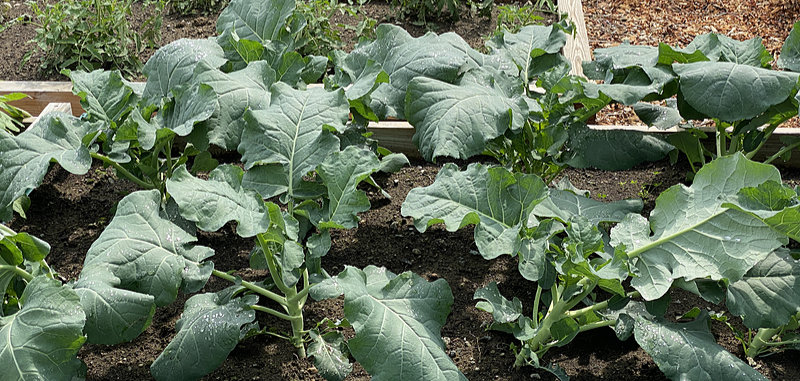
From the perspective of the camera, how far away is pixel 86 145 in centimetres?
294

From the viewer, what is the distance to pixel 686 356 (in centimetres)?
252

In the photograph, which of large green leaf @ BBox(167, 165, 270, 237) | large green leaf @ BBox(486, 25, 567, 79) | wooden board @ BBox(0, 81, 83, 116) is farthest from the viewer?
wooden board @ BBox(0, 81, 83, 116)

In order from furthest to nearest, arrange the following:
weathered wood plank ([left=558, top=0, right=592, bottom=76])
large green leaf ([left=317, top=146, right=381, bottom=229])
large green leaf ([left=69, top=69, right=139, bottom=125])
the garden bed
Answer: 1. weathered wood plank ([left=558, top=0, right=592, bottom=76])
2. large green leaf ([left=69, top=69, right=139, bottom=125])
3. large green leaf ([left=317, top=146, right=381, bottom=229])
4. the garden bed

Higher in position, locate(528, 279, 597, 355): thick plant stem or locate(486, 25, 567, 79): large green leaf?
locate(486, 25, 567, 79): large green leaf

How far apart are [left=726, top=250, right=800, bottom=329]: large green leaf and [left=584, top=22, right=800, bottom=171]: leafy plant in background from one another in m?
0.57

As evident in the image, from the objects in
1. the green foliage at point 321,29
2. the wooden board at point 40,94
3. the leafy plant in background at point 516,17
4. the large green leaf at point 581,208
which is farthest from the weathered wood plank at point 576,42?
the wooden board at point 40,94

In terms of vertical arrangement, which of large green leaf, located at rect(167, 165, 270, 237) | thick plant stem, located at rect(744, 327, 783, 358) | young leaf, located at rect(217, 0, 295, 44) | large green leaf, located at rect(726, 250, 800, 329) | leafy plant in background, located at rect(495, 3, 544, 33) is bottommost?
thick plant stem, located at rect(744, 327, 783, 358)

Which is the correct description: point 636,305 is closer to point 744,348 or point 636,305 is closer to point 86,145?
point 744,348

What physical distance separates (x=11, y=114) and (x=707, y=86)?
3041 millimetres

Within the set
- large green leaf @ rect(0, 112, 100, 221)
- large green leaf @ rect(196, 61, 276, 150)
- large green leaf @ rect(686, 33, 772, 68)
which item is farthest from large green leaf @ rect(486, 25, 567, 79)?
large green leaf @ rect(0, 112, 100, 221)

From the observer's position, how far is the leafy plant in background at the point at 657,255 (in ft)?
8.18

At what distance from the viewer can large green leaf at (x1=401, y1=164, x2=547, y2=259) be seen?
2598 mm

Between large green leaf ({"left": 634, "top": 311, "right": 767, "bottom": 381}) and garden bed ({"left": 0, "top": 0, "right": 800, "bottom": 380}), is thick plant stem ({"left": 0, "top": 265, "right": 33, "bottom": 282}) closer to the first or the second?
garden bed ({"left": 0, "top": 0, "right": 800, "bottom": 380})

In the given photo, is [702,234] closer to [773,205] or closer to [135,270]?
[773,205]
